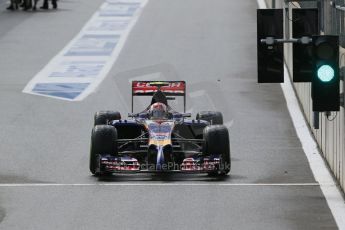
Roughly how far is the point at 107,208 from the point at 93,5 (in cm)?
3655

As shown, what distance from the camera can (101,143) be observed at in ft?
80.8

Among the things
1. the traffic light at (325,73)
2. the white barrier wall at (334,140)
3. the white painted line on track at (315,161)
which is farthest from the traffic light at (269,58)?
the white barrier wall at (334,140)

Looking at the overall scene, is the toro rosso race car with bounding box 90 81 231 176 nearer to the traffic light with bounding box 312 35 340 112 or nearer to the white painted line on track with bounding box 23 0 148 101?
the traffic light with bounding box 312 35 340 112

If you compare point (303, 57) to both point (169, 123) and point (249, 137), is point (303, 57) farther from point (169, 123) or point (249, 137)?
point (249, 137)

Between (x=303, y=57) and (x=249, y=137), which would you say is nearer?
(x=303, y=57)

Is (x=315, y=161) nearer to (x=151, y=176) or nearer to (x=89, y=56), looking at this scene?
(x=151, y=176)

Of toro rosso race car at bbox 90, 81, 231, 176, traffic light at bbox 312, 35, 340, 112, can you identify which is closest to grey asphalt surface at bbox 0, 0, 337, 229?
toro rosso race car at bbox 90, 81, 231, 176

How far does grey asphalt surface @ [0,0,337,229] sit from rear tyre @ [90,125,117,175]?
0.41 m

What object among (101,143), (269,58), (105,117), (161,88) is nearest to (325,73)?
(269,58)

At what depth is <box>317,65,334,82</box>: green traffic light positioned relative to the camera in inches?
709

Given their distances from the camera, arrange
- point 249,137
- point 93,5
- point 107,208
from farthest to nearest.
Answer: point 93,5, point 249,137, point 107,208

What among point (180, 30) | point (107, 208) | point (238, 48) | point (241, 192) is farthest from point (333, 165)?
point (180, 30)

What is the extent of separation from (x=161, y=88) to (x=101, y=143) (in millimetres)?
3002

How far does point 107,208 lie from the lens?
72.7ft
